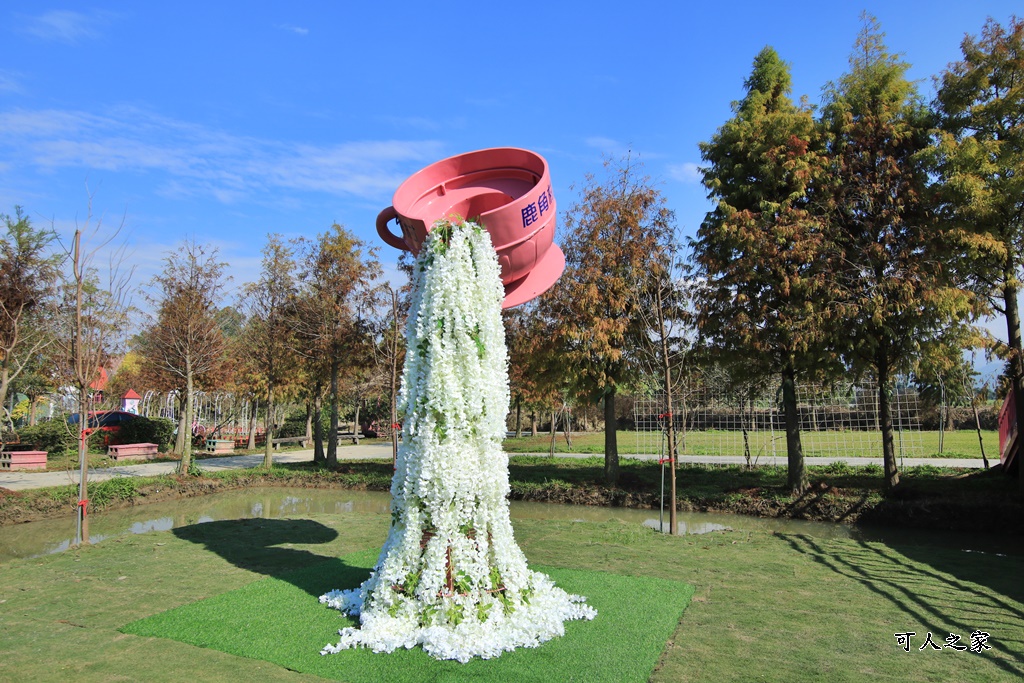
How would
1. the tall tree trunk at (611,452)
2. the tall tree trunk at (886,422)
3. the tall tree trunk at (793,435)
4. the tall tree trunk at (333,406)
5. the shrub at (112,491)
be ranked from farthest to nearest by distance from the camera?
the tall tree trunk at (333,406) < the tall tree trunk at (611,452) < the tall tree trunk at (793,435) < the tall tree trunk at (886,422) < the shrub at (112,491)

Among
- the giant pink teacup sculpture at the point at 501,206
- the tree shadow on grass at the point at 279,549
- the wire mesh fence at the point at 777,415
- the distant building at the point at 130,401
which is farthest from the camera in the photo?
the distant building at the point at 130,401

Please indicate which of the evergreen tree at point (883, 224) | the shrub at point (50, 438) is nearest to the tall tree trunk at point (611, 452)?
the evergreen tree at point (883, 224)

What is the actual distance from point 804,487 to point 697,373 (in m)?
3.90

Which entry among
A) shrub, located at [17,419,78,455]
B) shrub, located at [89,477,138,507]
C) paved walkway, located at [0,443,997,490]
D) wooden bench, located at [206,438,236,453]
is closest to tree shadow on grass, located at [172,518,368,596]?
shrub, located at [89,477,138,507]

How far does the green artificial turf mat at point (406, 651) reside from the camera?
5.04 m

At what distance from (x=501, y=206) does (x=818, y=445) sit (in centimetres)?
2295

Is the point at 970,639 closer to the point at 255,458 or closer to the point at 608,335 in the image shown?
the point at 608,335

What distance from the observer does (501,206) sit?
6.64m

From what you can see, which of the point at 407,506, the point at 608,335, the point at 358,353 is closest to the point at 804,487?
the point at 608,335

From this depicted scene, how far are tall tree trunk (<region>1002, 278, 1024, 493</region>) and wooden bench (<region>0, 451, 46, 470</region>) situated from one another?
82.2ft

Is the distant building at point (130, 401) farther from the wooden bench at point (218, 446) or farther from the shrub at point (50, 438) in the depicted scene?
the shrub at point (50, 438)

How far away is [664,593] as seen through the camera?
23.5 feet

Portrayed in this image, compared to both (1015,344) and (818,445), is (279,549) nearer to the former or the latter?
(1015,344)

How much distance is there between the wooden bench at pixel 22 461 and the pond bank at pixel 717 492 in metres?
5.35
